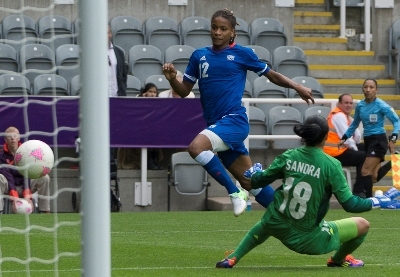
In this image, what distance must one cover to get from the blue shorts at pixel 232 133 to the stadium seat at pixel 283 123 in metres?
6.64

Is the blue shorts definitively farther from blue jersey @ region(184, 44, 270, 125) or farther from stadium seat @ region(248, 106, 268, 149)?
stadium seat @ region(248, 106, 268, 149)

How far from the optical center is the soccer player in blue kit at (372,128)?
14836 millimetres

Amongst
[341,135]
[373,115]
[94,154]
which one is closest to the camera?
[94,154]

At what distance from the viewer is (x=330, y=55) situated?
62.7 ft

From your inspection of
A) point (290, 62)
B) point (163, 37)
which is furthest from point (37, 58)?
point (290, 62)

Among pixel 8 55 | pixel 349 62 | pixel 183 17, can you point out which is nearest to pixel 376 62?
pixel 349 62

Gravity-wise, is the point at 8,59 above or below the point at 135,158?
above

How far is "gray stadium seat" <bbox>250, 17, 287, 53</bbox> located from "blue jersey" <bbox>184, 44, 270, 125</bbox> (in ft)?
29.3

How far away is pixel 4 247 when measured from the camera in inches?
349

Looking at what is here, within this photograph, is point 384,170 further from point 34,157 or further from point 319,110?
point 34,157

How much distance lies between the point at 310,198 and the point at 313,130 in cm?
48

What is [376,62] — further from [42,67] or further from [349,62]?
[42,67]

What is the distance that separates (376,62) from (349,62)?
1.77ft

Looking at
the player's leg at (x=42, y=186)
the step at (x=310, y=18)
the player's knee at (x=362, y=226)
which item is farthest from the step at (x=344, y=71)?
the player's knee at (x=362, y=226)
